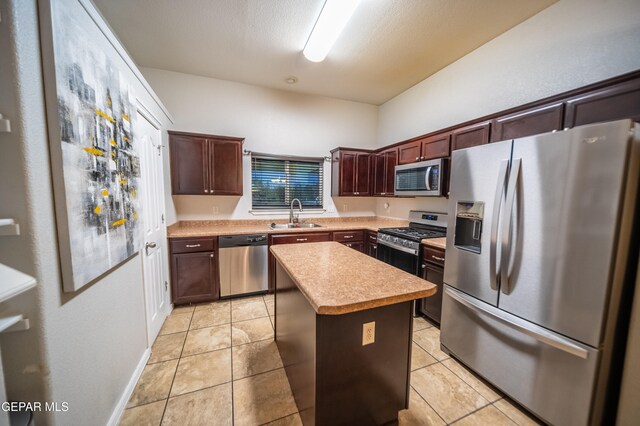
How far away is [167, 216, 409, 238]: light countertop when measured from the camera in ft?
9.10

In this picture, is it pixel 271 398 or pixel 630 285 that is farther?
pixel 271 398

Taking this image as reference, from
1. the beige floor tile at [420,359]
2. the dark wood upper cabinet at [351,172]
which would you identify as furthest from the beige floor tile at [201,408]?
the dark wood upper cabinet at [351,172]

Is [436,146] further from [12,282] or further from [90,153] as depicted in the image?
[12,282]

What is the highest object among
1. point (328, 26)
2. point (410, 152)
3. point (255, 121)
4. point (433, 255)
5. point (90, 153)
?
point (328, 26)

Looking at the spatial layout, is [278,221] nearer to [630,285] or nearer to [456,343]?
[456,343]

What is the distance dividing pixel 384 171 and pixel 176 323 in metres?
3.40

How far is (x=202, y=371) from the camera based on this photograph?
1.77m

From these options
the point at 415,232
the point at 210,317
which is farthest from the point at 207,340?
the point at 415,232

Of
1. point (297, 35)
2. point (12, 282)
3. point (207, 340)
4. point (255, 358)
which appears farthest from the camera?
point (297, 35)

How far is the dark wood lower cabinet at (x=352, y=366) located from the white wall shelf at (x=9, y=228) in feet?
3.88

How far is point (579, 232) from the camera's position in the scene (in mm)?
1180

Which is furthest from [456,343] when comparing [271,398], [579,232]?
[271,398]

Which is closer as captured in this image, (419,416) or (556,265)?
(556,265)

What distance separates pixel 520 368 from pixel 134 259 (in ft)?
9.12
